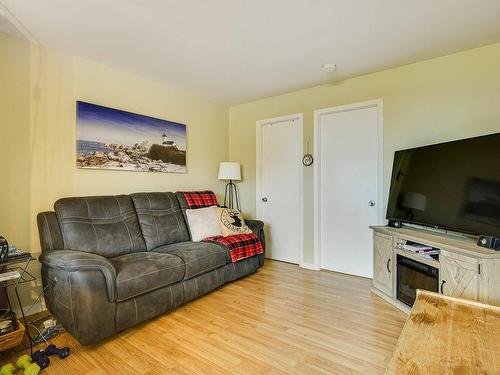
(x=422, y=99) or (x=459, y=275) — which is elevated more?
(x=422, y=99)

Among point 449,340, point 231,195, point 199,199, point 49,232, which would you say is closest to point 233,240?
point 199,199

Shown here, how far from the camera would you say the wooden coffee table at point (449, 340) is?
75 cm

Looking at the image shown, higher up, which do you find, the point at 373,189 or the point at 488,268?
the point at 373,189

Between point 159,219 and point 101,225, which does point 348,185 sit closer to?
point 159,219

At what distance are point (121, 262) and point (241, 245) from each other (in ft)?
4.22

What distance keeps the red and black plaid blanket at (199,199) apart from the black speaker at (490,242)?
270 cm

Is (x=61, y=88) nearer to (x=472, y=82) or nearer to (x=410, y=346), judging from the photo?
(x=410, y=346)

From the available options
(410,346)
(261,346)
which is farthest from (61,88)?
(410,346)

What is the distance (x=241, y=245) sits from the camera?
3064 millimetres

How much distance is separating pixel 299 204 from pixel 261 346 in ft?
6.89

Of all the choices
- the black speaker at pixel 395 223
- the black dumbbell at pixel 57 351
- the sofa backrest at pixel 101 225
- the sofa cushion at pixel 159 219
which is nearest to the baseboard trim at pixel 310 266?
the black speaker at pixel 395 223

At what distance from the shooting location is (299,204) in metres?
3.69

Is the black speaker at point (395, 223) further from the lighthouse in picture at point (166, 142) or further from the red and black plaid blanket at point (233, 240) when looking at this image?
the lighthouse in picture at point (166, 142)

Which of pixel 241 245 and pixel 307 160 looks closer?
pixel 241 245
